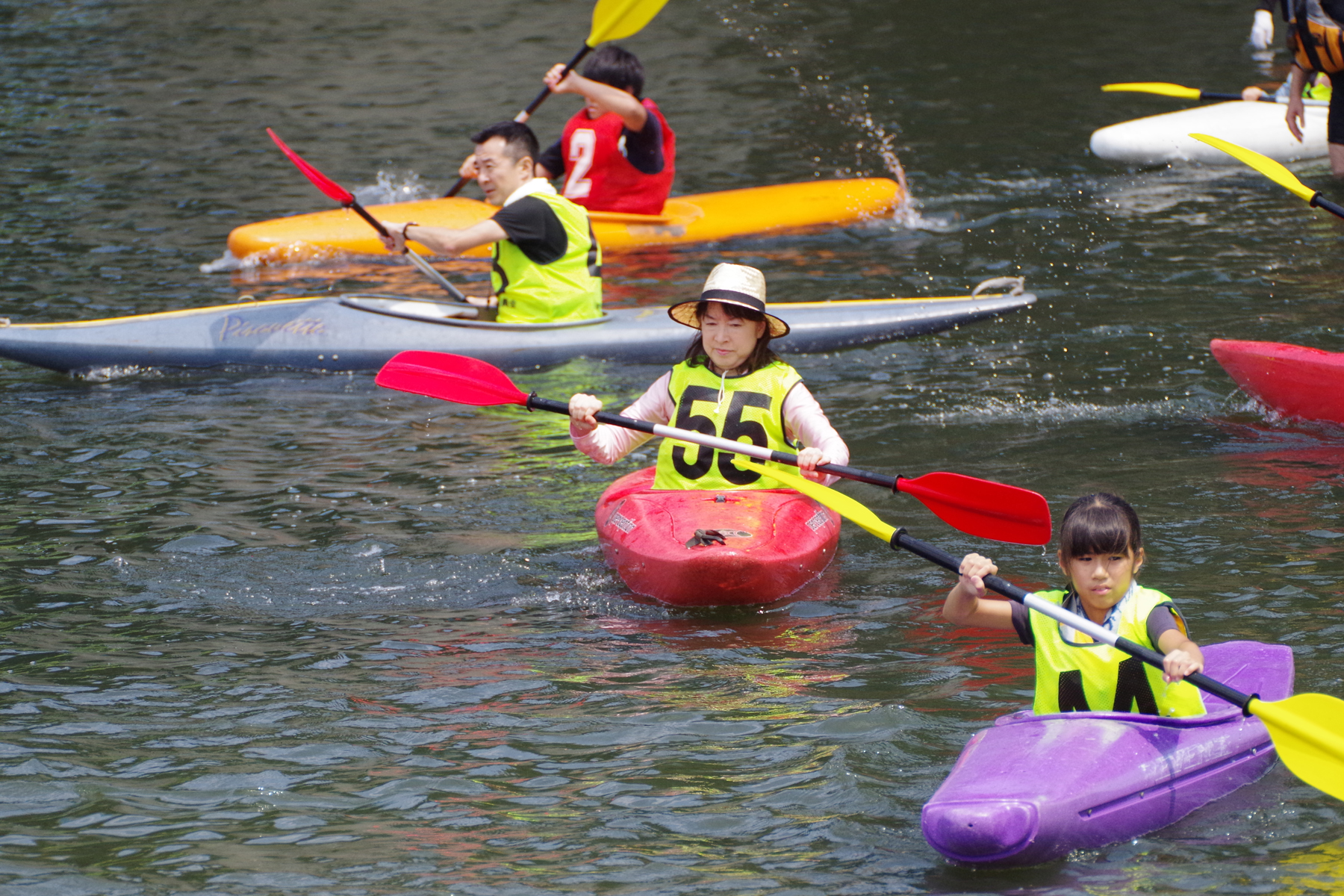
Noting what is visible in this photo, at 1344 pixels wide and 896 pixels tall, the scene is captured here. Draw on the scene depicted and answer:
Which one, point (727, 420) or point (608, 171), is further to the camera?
point (608, 171)

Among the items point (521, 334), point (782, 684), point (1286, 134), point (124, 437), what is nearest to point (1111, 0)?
point (1286, 134)

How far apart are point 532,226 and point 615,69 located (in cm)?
242

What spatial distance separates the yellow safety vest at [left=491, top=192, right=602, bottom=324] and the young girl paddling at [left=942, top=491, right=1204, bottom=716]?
14.3ft

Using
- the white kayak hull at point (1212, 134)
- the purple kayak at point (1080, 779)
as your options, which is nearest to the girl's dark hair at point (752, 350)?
the purple kayak at point (1080, 779)

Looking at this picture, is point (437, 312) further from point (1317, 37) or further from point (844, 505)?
point (1317, 37)

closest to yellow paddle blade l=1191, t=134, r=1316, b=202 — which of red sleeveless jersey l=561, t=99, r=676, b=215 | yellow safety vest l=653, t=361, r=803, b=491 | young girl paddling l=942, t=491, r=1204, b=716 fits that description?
yellow safety vest l=653, t=361, r=803, b=491

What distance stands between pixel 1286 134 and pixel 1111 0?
26.4 ft

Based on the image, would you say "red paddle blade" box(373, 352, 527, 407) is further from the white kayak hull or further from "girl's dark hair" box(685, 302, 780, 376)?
the white kayak hull

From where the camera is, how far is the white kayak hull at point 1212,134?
11.3m

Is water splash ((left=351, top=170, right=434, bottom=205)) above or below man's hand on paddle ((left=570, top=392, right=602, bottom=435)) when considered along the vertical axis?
above

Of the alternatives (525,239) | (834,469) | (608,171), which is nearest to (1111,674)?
(834,469)

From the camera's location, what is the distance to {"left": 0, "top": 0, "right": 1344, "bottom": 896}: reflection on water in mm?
3346

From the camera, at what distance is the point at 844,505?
430 centimetres

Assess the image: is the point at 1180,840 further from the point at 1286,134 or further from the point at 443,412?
the point at 1286,134
